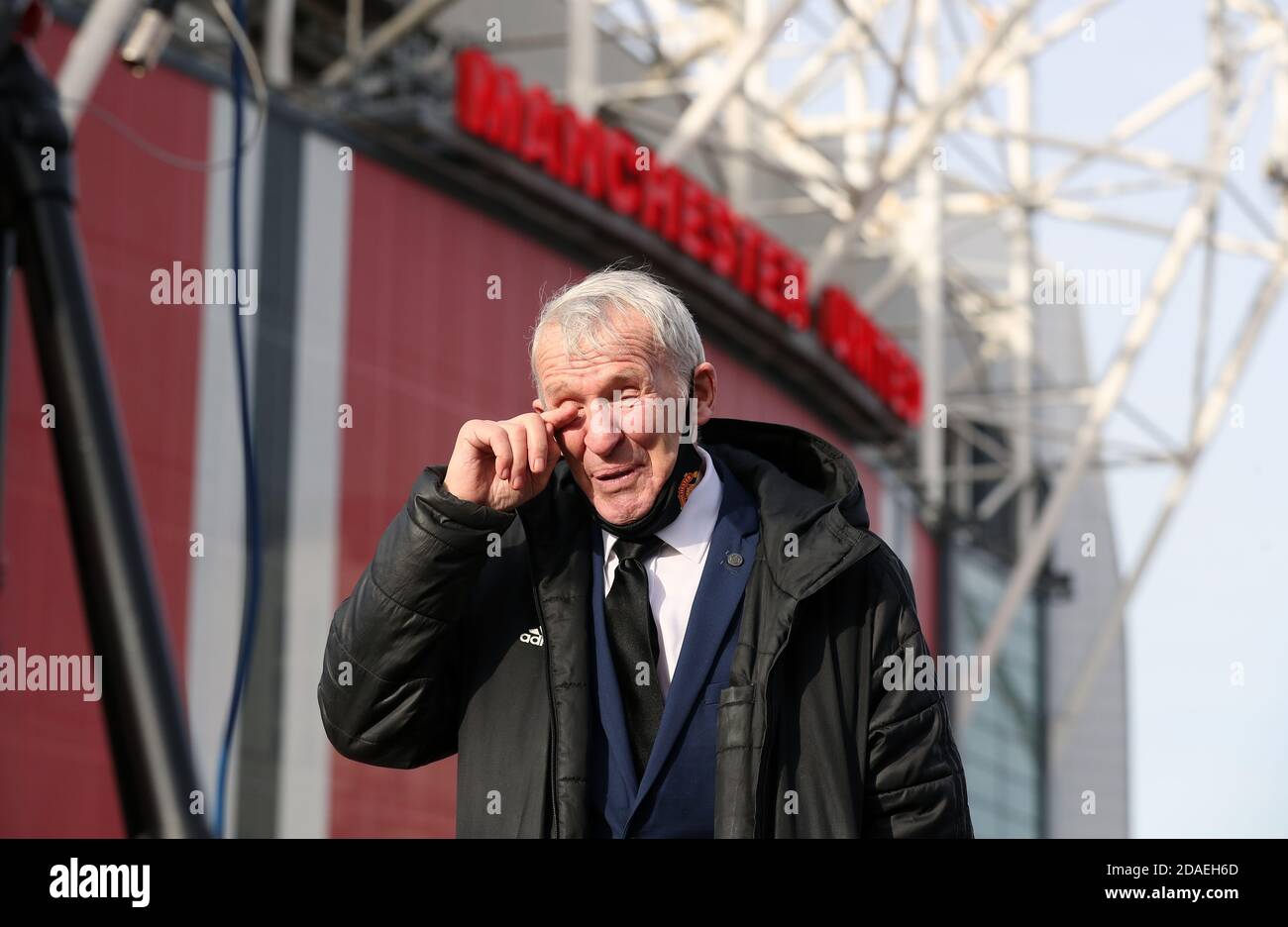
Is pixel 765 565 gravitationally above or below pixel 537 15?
below

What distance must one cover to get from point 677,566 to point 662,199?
14899mm

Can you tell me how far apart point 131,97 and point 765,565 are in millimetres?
10787

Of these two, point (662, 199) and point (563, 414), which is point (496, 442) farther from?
point (662, 199)

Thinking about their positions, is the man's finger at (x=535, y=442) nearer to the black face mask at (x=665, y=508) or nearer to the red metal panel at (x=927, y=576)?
the black face mask at (x=665, y=508)

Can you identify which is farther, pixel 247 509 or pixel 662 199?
pixel 662 199

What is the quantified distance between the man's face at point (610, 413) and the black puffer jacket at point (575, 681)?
12cm

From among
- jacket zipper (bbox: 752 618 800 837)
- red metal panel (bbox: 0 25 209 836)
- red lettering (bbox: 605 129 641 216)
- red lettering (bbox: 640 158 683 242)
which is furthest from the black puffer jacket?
red lettering (bbox: 640 158 683 242)

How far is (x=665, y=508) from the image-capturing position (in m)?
2.89

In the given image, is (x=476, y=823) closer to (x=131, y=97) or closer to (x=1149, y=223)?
(x=131, y=97)

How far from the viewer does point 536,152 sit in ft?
52.0

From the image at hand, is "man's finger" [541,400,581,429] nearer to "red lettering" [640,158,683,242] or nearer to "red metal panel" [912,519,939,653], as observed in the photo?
"red lettering" [640,158,683,242]

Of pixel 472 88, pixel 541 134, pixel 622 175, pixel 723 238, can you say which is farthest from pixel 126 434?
pixel 723 238
